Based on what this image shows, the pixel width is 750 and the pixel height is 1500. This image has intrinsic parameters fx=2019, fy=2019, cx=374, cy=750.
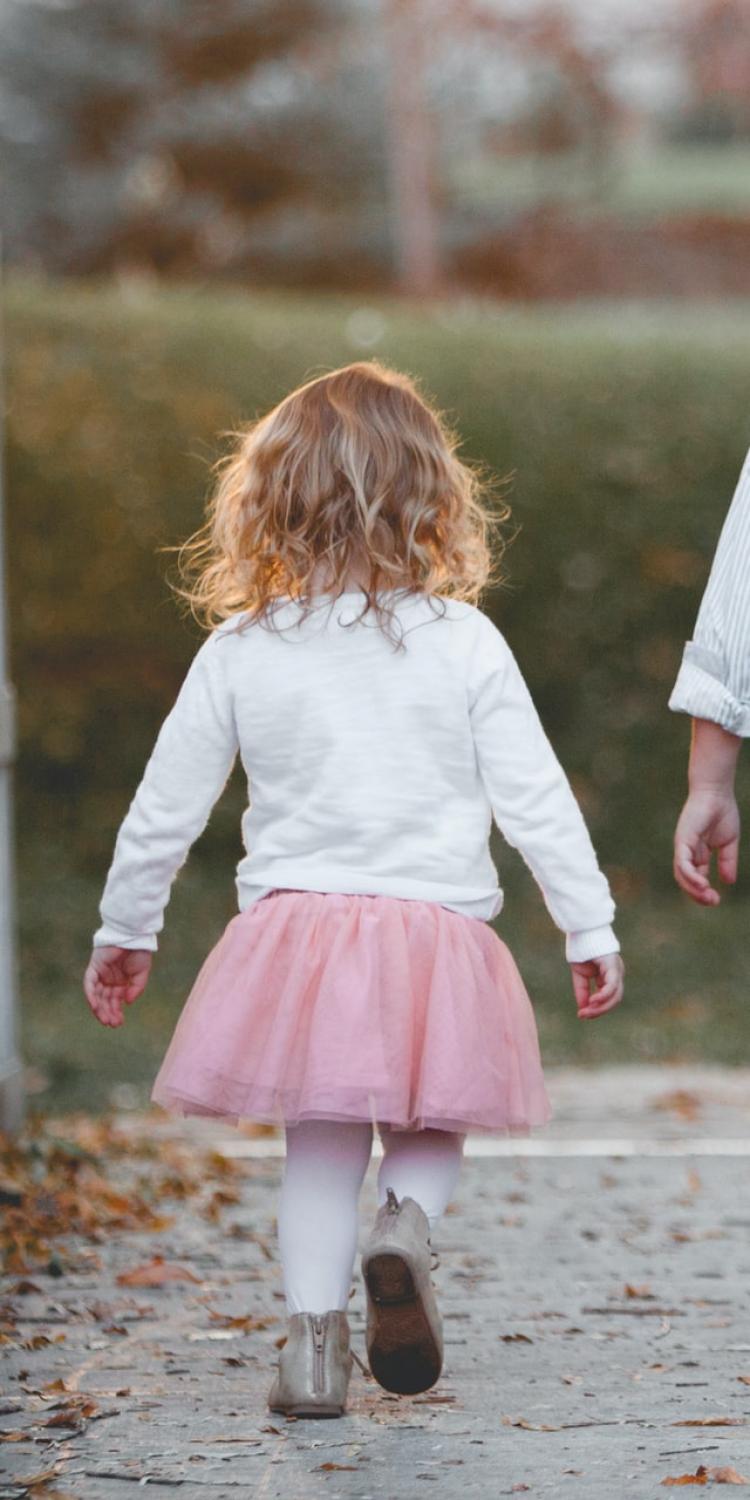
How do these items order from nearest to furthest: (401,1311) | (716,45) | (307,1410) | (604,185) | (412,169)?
(401,1311), (307,1410), (716,45), (412,169), (604,185)

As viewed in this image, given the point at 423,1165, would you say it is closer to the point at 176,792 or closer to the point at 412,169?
the point at 176,792

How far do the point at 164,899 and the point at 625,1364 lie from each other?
104cm

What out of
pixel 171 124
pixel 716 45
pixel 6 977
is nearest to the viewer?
pixel 6 977

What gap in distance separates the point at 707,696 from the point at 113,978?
1.01 m

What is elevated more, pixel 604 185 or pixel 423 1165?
pixel 604 185

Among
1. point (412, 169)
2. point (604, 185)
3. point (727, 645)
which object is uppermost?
point (412, 169)

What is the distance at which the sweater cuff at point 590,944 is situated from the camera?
2.98 metres

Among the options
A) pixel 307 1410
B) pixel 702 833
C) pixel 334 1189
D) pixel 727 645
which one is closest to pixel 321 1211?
pixel 334 1189

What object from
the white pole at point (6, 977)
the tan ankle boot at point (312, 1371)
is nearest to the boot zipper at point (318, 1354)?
the tan ankle boot at point (312, 1371)

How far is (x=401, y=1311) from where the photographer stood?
276 centimetres

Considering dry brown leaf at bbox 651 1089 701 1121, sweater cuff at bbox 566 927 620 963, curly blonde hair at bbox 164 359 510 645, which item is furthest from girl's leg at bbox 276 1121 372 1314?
dry brown leaf at bbox 651 1089 701 1121

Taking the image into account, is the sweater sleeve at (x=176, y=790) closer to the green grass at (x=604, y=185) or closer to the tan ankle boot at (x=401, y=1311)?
→ the tan ankle boot at (x=401, y=1311)

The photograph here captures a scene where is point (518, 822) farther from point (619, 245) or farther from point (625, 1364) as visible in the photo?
point (619, 245)

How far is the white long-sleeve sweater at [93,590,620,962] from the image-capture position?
2.97 meters
